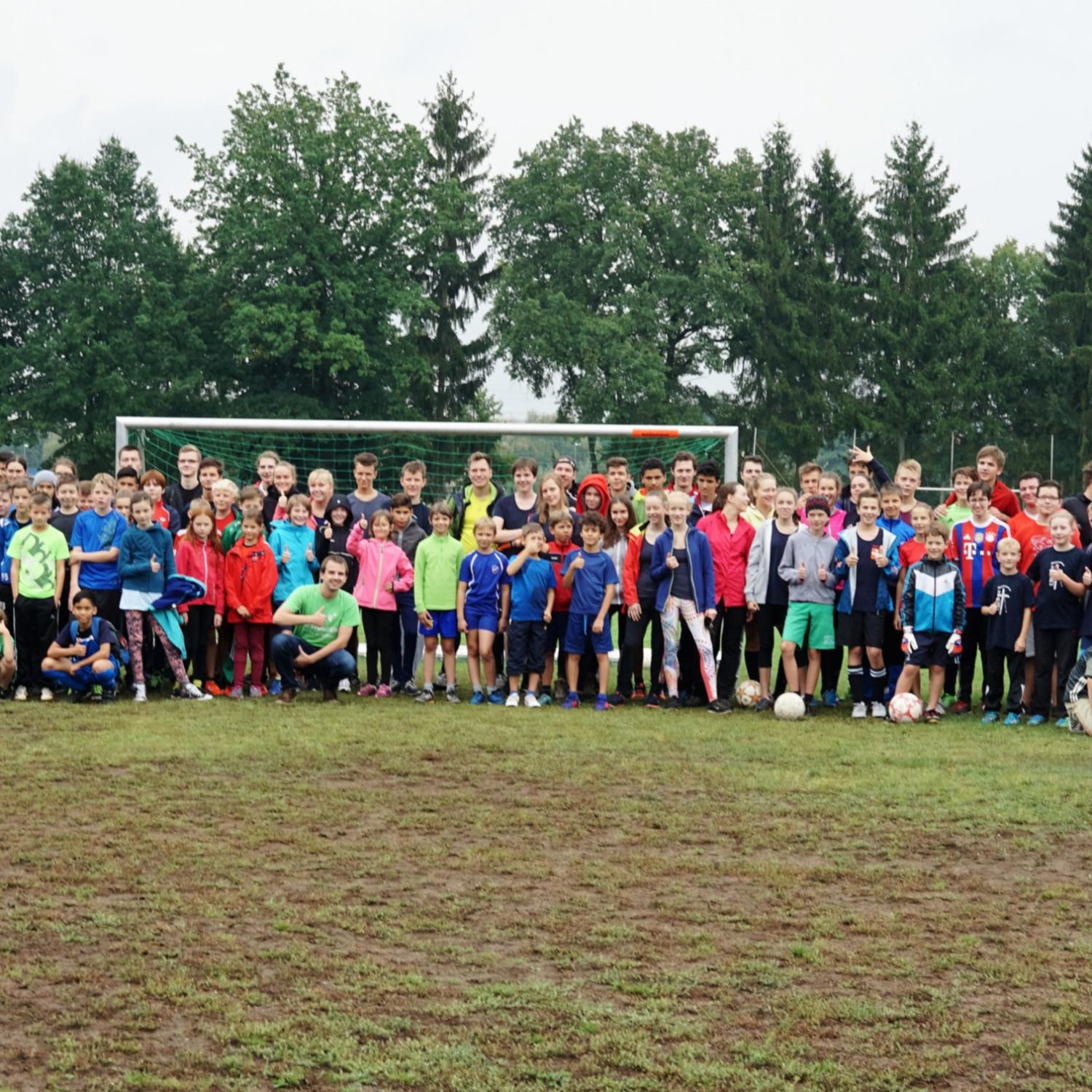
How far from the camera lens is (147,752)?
918cm

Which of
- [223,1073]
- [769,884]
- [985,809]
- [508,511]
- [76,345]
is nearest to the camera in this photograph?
[223,1073]

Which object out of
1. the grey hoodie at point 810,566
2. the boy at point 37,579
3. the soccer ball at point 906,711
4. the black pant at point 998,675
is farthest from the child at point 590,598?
the boy at point 37,579

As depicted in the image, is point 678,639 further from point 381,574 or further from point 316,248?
point 316,248

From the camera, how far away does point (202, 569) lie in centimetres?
1151

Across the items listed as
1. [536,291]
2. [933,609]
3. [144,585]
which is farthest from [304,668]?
[536,291]

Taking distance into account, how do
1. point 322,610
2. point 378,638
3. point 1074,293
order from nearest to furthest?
1. point 322,610
2. point 378,638
3. point 1074,293

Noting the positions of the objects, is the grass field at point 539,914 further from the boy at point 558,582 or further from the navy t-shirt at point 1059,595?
the boy at point 558,582

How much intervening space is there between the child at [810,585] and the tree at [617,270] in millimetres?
38678

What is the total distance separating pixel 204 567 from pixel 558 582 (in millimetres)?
2696

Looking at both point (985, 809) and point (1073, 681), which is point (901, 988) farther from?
point (1073, 681)

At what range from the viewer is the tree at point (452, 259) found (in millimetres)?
49188

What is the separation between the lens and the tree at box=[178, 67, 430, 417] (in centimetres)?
4591

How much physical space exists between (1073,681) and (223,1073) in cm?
787

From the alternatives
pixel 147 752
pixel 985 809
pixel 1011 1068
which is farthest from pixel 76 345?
pixel 1011 1068
